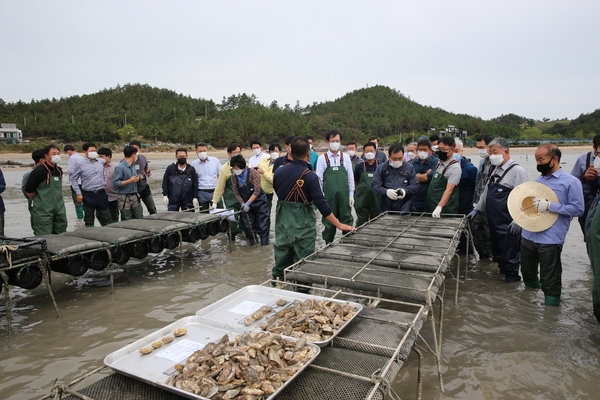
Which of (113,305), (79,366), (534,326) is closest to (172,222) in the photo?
(113,305)

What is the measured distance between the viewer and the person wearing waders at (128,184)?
7.57 meters

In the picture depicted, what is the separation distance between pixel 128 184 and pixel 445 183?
19.3 ft

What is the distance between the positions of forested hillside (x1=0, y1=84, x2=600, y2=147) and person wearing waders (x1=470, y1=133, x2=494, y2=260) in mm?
56305

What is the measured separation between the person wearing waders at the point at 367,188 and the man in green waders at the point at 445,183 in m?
1.15

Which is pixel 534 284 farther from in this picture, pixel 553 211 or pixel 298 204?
pixel 298 204

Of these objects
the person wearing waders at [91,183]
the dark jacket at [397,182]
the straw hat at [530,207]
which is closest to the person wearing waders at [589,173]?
the straw hat at [530,207]

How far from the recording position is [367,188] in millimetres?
7559

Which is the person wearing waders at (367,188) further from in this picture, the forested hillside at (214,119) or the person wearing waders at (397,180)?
the forested hillside at (214,119)

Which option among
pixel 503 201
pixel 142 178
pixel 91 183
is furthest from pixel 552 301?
pixel 91 183

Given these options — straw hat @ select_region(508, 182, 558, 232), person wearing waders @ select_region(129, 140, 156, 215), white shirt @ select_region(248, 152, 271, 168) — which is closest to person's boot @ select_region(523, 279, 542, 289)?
straw hat @ select_region(508, 182, 558, 232)

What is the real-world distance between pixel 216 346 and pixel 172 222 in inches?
168

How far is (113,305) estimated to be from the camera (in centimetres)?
507

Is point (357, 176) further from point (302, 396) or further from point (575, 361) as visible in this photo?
point (302, 396)

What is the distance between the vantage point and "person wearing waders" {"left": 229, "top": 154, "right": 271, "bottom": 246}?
7.73 metres
